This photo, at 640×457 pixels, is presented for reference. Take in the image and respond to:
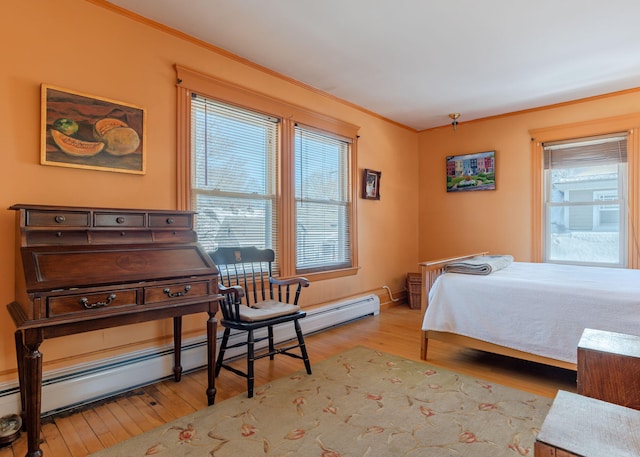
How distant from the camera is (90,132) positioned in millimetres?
2188

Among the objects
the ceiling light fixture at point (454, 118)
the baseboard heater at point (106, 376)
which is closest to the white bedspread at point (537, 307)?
the baseboard heater at point (106, 376)

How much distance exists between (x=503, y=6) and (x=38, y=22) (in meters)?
2.85

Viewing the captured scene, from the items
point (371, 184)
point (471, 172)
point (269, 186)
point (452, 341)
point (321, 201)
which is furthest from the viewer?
point (471, 172)

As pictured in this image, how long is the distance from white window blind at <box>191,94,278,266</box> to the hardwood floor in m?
1.04

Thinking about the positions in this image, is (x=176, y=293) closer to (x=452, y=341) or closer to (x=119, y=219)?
(x=119, y=219)

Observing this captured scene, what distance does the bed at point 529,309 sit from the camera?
215 centimetres

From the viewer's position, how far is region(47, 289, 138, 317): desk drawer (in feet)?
5.24

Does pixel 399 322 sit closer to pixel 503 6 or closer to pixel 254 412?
pixel 254 412

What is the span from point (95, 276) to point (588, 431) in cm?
196

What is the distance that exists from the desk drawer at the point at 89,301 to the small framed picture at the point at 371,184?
3036mm

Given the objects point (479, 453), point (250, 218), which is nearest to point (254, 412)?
point (479, 453)

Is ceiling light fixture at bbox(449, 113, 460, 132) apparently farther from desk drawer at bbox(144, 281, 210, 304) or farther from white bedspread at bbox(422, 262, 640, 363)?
desk drawer at bbox(144, 281, 210, 304)

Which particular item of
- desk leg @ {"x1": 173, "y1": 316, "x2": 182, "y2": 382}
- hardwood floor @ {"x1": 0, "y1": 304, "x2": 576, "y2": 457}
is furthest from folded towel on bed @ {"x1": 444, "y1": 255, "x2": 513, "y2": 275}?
desk leg @ {"x1": 173, "y1": 316, "x2": 182, "y2": 382}

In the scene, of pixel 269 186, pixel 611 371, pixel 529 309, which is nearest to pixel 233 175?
pixel 269 186
